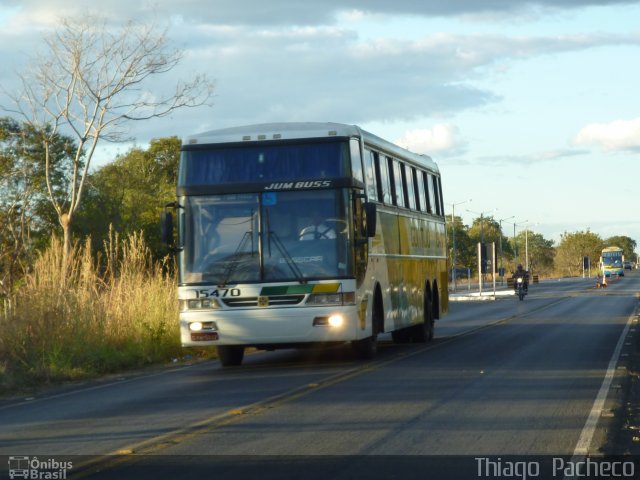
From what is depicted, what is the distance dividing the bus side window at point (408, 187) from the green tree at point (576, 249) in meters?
148

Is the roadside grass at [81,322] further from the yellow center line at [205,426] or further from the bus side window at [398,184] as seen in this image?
the bus side window at [398,184]

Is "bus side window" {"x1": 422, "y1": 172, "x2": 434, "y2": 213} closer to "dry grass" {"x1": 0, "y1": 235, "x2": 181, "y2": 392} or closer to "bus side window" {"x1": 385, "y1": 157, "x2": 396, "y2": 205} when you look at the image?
"bus side window" {"x1": 385, "y1": 157, "x2": 396, "y2": 205}

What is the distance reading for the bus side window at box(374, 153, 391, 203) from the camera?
19562mm

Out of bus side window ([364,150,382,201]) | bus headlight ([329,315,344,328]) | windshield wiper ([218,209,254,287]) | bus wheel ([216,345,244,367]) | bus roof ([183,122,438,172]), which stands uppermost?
bus roof ([183,122,438,172])

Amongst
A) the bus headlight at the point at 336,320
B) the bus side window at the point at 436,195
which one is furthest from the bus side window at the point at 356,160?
the bus side window at the point at 436,195

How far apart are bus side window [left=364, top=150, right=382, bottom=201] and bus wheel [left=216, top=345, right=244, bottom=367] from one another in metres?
3.28

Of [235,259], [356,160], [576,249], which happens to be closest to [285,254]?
[235,259]

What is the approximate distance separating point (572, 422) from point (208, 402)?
4.31 metres

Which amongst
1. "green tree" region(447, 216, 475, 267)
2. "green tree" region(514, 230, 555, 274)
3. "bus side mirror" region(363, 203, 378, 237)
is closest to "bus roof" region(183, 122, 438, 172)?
"bus side mirror" region(363, 203, 378, 237)

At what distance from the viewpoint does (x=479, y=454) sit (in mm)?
9109

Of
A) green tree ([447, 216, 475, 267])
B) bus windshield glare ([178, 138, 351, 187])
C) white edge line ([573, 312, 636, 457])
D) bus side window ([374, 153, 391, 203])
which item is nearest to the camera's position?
white edge line ([573, 312, 636, 457])

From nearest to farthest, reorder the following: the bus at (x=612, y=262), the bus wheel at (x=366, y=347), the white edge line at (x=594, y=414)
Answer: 1. the white edge line at (x=594, y=414)
2. the bus wheel at (x=366, y=347)
3. the bus at (x=612, y=262)

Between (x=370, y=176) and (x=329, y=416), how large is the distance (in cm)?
794

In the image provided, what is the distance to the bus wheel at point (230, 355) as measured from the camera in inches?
715
